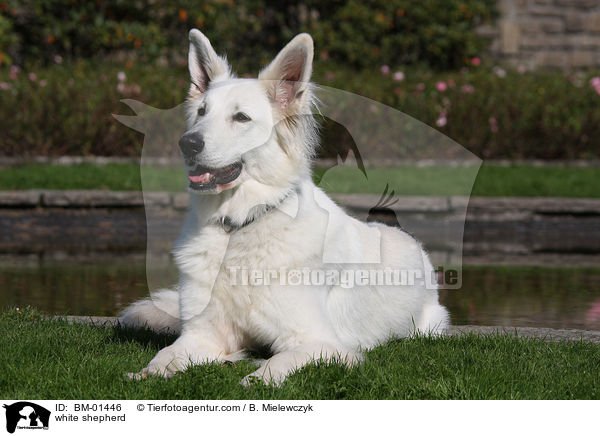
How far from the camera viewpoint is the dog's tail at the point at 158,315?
18.7 feet

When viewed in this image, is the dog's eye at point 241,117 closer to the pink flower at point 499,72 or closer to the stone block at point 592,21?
the pink flower at point 499,72

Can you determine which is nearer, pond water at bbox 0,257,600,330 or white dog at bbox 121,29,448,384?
white dog at bbox 121,29,448,384

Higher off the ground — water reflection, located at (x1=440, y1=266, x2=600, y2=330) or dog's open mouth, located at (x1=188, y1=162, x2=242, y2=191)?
dog's open mouth, located at (x1=188, y1=162, x2=242, y2=191)

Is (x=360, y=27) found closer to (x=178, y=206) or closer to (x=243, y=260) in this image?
(x=178, y=206)

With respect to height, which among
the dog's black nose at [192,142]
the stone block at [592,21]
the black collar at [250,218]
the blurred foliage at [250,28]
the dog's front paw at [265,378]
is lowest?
the dog's front paw at [265,378]

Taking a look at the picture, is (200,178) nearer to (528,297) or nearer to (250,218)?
(250,218)

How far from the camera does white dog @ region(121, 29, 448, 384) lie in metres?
4.60

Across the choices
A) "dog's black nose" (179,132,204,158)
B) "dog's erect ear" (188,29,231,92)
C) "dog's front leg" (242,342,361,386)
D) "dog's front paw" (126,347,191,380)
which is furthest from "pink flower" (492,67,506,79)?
"dog's front paw" (126,347,191,380)

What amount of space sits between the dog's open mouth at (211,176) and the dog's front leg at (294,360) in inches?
36.9

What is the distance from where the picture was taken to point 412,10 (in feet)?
60.3

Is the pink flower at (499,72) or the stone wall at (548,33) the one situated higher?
the stone wall at (548,33)
